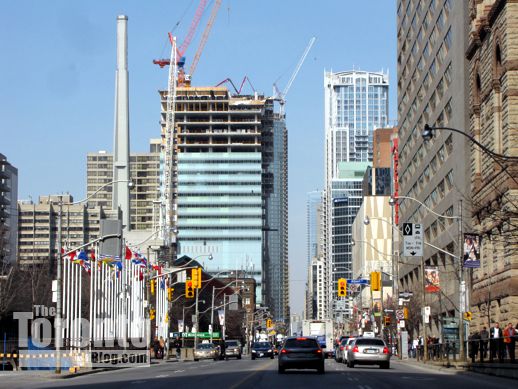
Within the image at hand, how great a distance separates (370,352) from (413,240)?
1169 centimetres

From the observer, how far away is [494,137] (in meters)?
62.2

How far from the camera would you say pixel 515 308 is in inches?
2290

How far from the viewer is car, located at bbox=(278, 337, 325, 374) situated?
43406mm

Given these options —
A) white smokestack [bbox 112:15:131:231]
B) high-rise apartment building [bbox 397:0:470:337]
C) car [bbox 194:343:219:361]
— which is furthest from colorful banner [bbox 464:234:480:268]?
white smokestack [bbox 112:15:131:231]

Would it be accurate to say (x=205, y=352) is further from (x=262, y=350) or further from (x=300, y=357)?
(x=300, y=357)

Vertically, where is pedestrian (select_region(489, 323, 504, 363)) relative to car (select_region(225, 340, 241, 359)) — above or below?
above

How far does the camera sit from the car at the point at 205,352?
8206 cm

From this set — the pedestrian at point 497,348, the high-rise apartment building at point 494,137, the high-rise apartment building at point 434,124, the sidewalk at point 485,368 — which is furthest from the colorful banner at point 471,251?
the high-rise apartment building at point 434,124

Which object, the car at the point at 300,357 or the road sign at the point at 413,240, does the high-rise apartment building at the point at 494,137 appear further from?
the car at the point at 300,357

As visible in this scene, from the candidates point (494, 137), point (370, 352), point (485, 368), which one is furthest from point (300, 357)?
point (494, 137)

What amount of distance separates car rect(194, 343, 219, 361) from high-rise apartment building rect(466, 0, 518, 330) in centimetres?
2289

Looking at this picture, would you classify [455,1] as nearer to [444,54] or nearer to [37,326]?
[444,54]

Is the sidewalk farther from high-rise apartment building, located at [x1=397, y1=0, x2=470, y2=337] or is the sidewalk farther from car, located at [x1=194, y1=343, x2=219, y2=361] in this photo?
car, located at [x1=194, y1=343, x2=219, y2=361]

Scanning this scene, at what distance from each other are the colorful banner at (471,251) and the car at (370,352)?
6825mm
